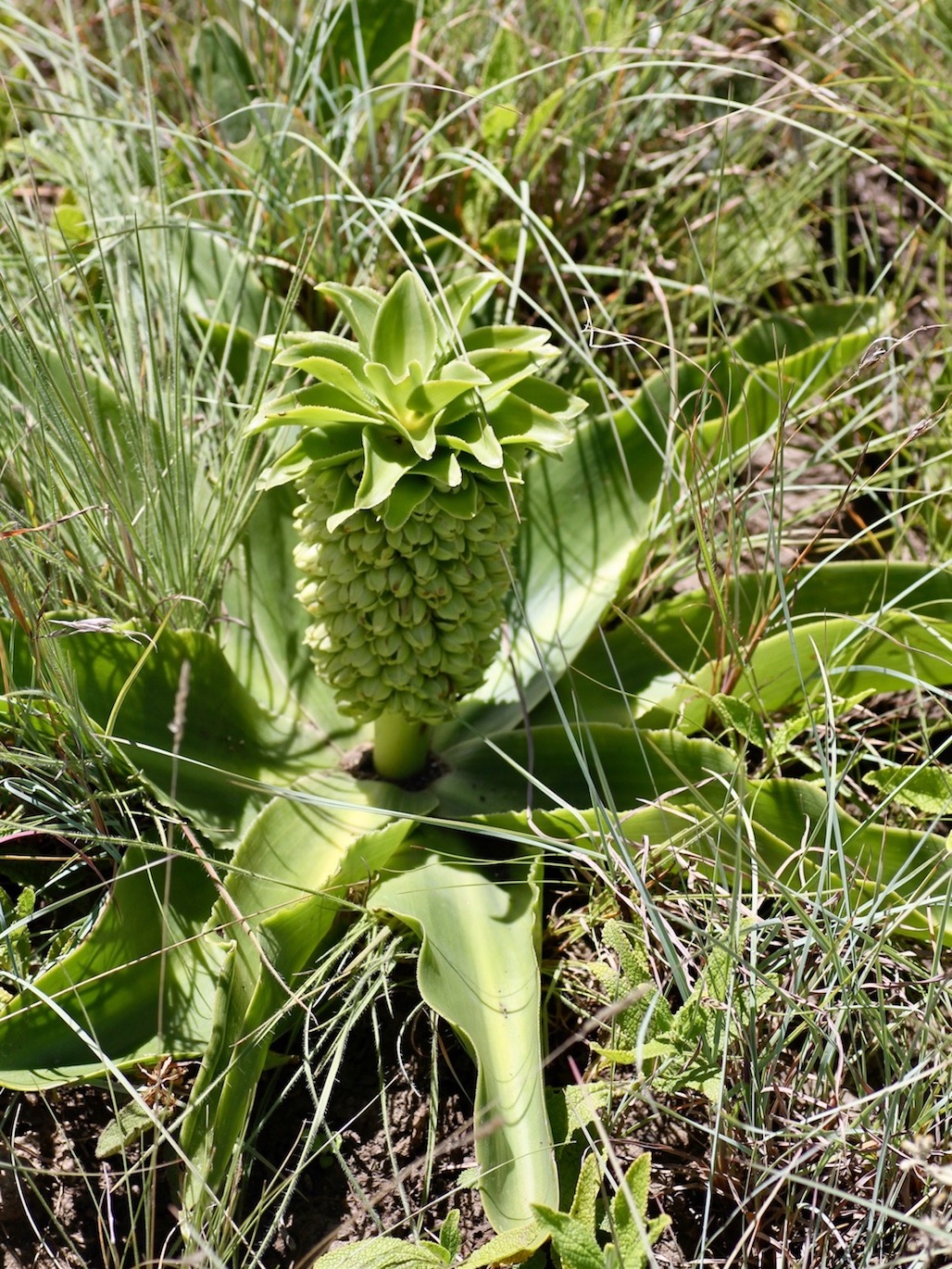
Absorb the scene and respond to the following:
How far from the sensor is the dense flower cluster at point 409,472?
1.42m

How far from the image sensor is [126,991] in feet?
4.78

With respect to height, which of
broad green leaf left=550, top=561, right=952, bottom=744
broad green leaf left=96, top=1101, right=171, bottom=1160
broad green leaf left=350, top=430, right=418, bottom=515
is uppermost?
broad green leaf left=350, top=430, right=418, bottom=515

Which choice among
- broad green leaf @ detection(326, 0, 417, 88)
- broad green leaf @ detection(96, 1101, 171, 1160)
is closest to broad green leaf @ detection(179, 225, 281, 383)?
broad green leaf @ detection(326, 0, 417, 88)

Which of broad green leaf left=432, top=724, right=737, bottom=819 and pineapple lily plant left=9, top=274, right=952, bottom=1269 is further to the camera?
broad green leaf left=432, top=724, right=737, bottom=819

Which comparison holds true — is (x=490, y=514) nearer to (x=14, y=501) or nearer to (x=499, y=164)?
(x=14, y=501)

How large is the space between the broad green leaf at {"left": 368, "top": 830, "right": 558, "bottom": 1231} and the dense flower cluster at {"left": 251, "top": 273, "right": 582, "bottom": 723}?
243 mm

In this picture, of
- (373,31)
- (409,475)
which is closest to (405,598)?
(409,475)

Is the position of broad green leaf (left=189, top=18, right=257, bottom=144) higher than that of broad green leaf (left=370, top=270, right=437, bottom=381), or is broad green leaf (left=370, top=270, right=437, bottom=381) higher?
broad green leaf (left=189, top=18, right=257, bottom=144)

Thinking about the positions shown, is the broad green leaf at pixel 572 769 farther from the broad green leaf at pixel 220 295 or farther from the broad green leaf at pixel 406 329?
the broad green leaf at pixel 220 295

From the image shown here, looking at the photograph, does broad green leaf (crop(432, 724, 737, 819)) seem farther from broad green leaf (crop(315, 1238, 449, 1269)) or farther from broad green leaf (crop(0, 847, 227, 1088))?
broad green leaf (crop(315, 1238, 449, 1269))

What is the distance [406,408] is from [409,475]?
82 mm

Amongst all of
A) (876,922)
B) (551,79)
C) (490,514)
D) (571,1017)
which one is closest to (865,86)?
(551,79)

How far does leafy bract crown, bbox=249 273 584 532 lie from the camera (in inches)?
55.0

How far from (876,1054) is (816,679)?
54 centimetres
